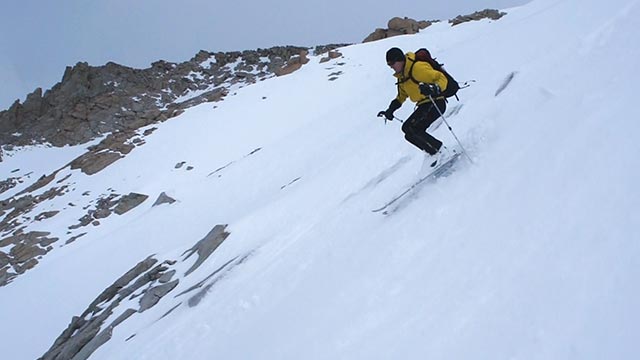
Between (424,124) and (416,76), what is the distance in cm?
101

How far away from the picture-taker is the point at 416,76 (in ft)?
24.8

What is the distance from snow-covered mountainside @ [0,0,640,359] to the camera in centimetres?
421

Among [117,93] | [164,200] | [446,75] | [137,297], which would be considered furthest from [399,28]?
[446,75]

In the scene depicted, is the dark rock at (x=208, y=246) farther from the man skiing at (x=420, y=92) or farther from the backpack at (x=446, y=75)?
the backpack at (x=446, y=75)

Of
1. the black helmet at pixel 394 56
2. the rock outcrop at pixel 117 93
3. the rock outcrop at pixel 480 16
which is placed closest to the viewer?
the black helmet at pixel 394 56

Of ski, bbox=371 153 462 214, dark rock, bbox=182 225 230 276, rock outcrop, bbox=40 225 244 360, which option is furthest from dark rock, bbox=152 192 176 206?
ski, bbox=371 153 462 214

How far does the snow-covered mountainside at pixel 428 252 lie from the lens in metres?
4.21

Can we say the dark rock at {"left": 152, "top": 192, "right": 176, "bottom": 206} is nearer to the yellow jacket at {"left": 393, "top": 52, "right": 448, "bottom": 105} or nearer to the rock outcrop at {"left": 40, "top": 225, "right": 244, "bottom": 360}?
the rock outcrop at {"left": 40, "top": 225, "right": 244, "bottom": 360}

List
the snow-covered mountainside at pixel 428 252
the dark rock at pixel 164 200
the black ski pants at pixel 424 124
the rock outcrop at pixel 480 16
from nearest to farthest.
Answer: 1. the snow-covered mountainside at pixel 428 252
2. the black ski pants at pixel 424 124
3. the dark rock at pixel 164 200
4. the rock outcrop at pixel 480 16

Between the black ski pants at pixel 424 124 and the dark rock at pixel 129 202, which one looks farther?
the dark rock at pixel 129 202

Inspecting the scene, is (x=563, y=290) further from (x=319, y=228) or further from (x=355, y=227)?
(x=319, y=228)

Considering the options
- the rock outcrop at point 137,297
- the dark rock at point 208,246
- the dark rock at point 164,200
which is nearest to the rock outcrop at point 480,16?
the dark rock at point 164,200

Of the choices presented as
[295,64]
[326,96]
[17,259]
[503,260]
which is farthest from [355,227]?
[295,64]

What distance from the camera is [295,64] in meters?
41.2
